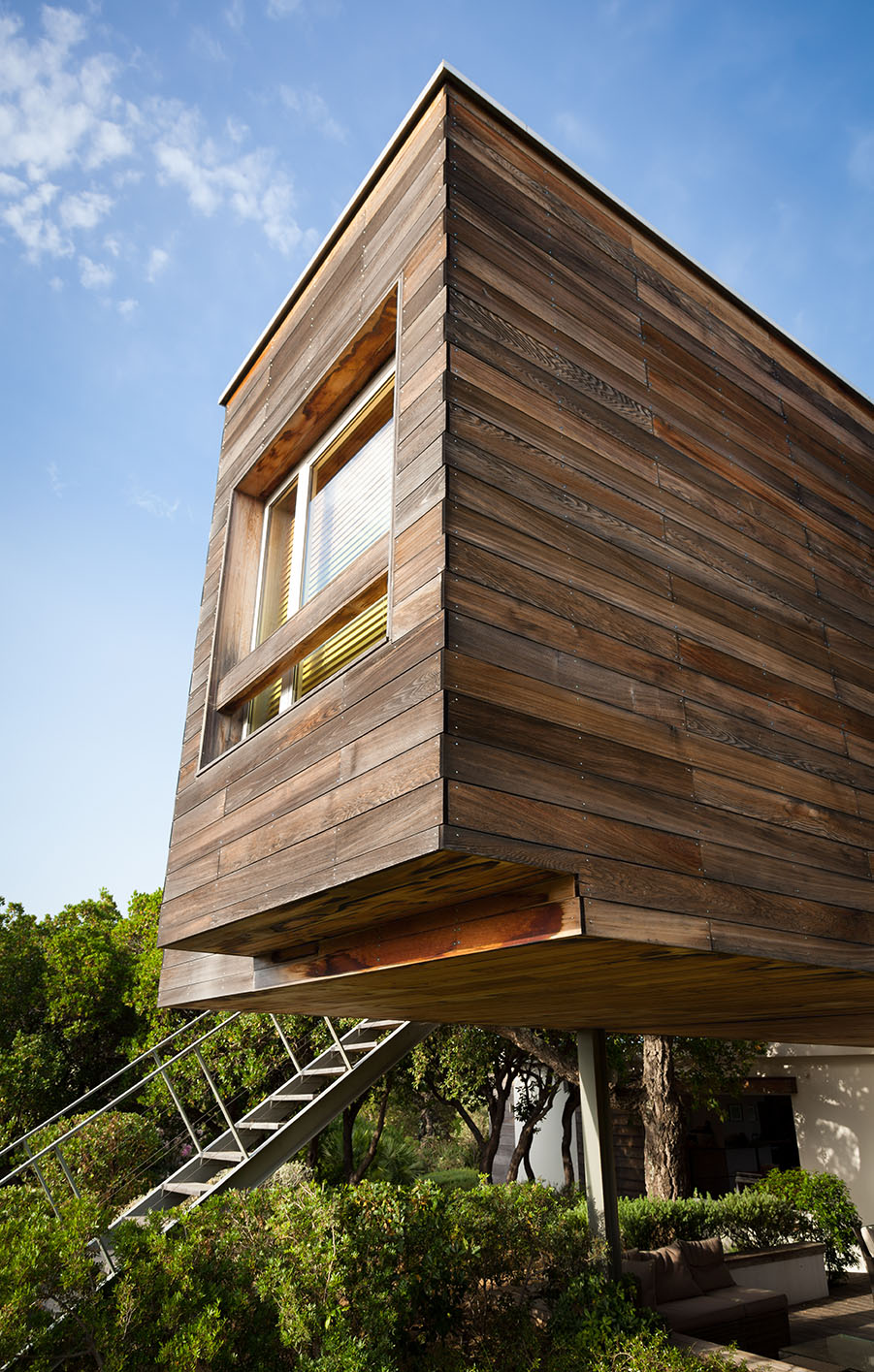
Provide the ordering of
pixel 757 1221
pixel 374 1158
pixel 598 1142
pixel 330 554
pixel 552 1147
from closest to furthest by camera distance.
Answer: pixel 330 554 < pixel 598 1142 < pixel 757 1221 < pixel 374 1158 < pixel 552 1147

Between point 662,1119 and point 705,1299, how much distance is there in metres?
1.90

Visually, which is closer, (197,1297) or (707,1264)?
(197,1297)

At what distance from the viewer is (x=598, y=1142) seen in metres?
5.89

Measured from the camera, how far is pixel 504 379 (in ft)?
9.57

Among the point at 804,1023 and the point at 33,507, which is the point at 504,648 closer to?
the point at 804,1023

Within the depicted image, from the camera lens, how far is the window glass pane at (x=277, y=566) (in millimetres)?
4258

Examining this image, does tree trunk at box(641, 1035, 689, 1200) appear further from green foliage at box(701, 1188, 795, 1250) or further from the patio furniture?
the patio furniture

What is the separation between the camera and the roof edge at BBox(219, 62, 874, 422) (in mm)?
3324

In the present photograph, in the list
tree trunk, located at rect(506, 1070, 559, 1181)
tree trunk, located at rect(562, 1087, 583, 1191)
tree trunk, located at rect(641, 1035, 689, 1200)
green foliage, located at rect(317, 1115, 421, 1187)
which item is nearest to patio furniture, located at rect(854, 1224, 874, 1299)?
tree trunk, located at rect(641, 1035, 689, 1200)

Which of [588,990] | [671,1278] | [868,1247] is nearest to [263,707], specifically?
[588,990]

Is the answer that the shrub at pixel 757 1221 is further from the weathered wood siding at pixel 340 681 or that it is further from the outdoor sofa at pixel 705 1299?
the weathered wood siding at pixel 340 681

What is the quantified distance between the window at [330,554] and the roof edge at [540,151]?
2.84 feet

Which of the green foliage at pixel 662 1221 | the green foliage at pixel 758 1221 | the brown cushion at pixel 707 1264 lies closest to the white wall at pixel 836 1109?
the green foliage at pixel 758 1221

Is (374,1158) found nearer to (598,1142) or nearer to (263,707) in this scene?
(598,1142)
